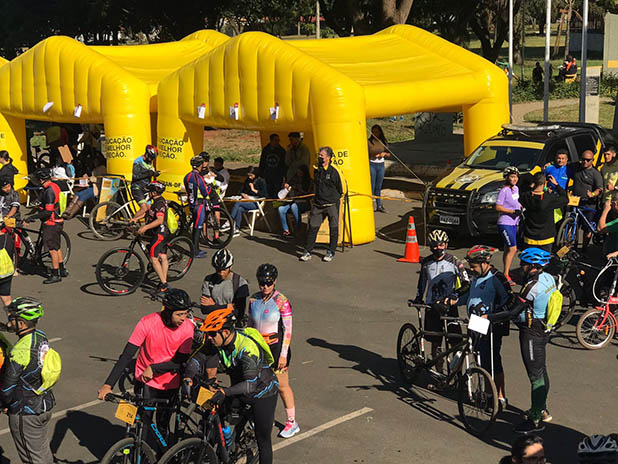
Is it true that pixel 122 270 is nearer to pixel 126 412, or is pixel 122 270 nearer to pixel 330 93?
pixel 330 93

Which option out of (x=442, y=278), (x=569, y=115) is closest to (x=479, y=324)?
(x=442, y=278)

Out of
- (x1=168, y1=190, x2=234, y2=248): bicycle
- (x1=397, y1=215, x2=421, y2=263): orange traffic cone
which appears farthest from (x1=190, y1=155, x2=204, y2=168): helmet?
(x1=397, y1=215, x2=421, y2=263): orange traffic cone

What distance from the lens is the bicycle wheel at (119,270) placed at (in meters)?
13.3

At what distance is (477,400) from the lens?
8414 mm

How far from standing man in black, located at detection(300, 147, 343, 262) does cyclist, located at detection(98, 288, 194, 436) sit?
772 cm

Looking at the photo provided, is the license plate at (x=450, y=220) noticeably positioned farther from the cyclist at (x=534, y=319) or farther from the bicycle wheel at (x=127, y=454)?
the bicycle wheel at (x=127, y=454)

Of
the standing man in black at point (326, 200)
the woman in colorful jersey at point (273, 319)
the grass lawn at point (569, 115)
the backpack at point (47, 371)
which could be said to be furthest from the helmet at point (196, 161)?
the grass lawn at point (569, 115)

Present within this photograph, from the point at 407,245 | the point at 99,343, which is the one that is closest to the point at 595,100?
the point at 407,245

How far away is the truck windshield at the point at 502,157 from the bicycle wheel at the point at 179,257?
560 centimetres

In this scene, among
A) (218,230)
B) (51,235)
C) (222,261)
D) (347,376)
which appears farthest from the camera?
(218,230)

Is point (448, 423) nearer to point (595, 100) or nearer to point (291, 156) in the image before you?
point (291, 156)

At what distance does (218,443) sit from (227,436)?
0.10 meters

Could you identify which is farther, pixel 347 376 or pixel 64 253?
pixel 64 253

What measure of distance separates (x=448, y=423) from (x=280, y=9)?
43343 mm
